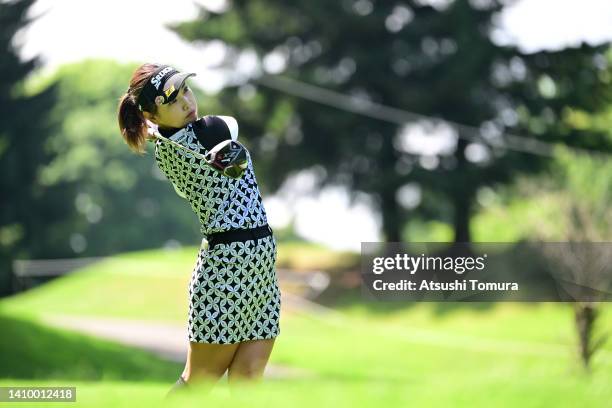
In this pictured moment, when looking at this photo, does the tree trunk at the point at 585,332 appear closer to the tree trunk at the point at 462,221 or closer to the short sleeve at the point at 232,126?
the short sleeve at the point at 232,126

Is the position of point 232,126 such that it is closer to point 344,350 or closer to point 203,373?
point 203,373

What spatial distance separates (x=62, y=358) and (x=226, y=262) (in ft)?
34.6

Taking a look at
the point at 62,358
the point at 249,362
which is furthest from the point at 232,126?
the point at 62,358

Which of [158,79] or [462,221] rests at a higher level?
[158,79]

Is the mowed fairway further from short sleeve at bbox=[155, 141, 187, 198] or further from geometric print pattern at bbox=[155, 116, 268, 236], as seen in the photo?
short sleeve at bbox=[155, 141, 187, 198]

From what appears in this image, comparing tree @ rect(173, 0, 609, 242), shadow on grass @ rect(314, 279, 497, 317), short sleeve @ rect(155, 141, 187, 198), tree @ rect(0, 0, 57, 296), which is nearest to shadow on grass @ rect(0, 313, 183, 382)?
shadow on grass @ rect(314, 279, 497, 317)

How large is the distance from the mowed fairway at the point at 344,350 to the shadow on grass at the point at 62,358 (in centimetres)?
2

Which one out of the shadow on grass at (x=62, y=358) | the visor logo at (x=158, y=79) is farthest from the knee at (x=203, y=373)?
the shadow on grass at (x=62, y=358)

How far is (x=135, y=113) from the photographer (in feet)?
12.8

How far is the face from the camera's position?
12.4ft

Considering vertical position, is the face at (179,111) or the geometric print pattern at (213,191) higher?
the face at (179,111)

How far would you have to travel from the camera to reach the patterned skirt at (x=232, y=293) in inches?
147

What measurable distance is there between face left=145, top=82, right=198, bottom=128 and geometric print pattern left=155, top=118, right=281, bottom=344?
2.3 inches

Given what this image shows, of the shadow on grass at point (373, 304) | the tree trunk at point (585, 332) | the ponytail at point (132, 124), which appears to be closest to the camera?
the ponytail at point (132, 124)
